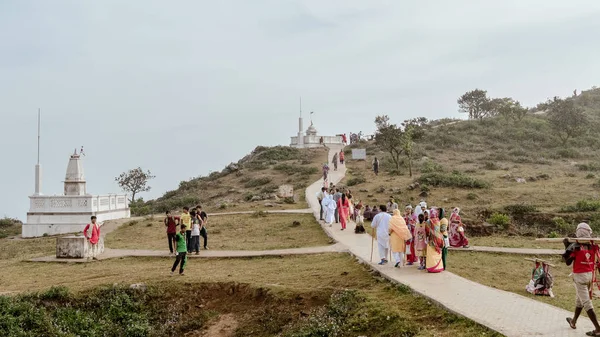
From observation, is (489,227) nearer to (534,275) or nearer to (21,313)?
(534,275)

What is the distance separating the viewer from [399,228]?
13.8m

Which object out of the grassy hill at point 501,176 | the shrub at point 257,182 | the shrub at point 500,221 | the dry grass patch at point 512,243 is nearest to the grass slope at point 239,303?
the dry grass patch at point 512,243

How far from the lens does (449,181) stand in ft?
113

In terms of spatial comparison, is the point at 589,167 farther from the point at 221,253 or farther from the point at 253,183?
the point at 221,253

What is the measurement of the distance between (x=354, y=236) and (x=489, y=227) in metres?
7.21

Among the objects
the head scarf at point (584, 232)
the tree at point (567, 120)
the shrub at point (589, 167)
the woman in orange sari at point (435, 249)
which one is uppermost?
the tree at point (567, 120)

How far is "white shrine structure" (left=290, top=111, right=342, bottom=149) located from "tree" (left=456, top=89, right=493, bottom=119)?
72.1ft

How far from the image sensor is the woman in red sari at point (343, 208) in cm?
2222

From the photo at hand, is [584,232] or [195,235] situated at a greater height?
[584,232]

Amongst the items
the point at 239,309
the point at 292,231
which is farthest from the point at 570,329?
the point at 292,231

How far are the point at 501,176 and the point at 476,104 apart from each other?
39.9 metres

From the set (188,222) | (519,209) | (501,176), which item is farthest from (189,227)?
(501,176)

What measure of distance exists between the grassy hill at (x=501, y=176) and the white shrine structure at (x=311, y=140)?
228 inches

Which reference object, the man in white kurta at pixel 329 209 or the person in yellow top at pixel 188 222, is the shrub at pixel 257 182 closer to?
the man in white kurta at pixel 329 209
